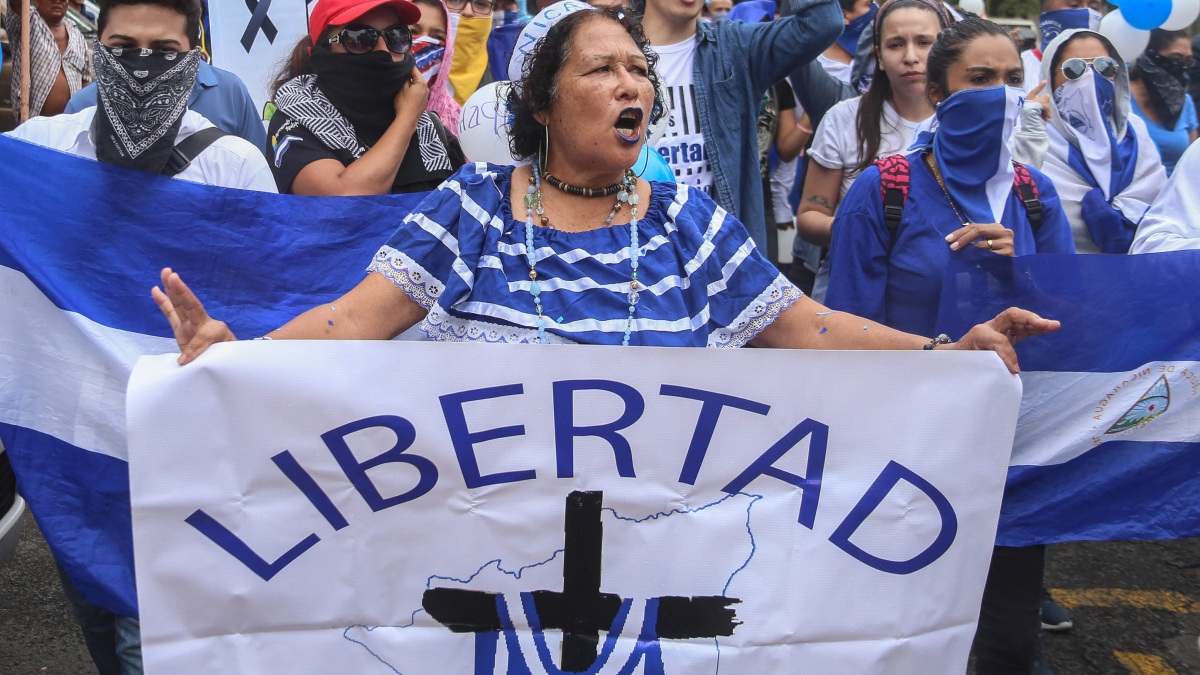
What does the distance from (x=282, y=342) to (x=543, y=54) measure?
873mm

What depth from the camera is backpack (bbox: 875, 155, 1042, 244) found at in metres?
3.33

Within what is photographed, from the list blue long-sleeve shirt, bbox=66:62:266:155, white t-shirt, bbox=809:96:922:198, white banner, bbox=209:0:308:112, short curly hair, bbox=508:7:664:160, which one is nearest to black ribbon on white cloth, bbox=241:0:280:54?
white banner, bbox=209:0:308:112

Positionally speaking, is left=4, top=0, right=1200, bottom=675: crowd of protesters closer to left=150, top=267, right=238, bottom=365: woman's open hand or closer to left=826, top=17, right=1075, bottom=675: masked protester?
left=826, top=17, right=1075, bottom=675: masked protester

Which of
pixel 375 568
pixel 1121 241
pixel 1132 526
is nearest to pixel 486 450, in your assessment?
pixel 375 568

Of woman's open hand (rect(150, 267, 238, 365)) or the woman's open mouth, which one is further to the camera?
the woman's open mouth

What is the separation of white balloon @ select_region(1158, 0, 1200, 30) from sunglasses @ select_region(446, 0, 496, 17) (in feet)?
10.5

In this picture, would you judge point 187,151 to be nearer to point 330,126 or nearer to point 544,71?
→ point 330,126

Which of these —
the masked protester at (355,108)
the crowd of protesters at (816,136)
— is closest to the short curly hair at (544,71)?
the crowd of protesters at (816,136)

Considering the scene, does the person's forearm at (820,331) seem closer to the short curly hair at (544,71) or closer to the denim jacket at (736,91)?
the short curly hair at (544,71)

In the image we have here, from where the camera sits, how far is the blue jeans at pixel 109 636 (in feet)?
9.14

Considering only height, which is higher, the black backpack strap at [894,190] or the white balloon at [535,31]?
the white balloon at [535,31]

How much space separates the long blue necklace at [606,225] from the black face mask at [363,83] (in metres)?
0.86

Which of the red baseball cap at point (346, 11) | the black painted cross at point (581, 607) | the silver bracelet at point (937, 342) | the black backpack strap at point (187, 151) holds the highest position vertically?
the red baseball cap at point (346, 11)

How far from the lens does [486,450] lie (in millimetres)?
2443
